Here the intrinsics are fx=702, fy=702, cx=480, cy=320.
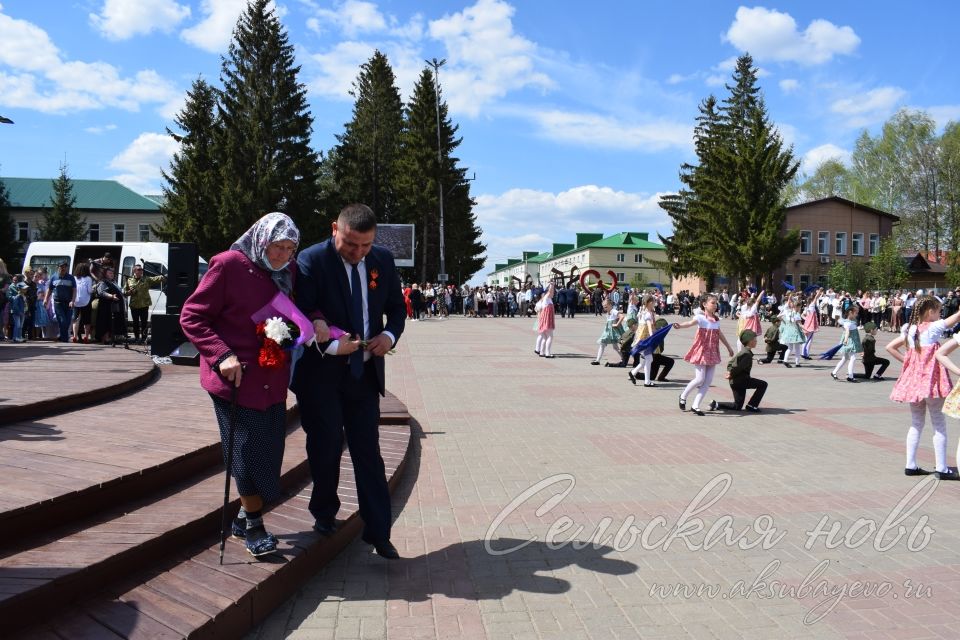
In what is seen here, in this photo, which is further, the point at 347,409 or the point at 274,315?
the point at 347,409

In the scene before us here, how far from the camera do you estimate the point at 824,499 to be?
18.6 ft

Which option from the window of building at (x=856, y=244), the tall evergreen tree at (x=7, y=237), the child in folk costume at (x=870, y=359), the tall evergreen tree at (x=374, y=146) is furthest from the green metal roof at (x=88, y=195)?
the child in folk costume at (x=870, y=359)

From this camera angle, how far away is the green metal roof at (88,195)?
268 feet

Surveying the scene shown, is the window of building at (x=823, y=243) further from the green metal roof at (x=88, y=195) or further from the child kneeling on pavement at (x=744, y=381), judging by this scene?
the green metal roof at (x=88, y=195)

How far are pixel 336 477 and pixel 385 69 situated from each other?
5577cm

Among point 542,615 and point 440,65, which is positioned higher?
point 440,65

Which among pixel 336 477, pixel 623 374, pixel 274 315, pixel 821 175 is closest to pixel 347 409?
pixel 336 477

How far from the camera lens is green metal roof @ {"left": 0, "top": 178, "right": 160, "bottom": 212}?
81812mm

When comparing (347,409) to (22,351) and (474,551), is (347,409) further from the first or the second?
(22,351)

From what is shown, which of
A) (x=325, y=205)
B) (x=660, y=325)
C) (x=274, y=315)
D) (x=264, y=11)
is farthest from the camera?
(x=325, y=205)

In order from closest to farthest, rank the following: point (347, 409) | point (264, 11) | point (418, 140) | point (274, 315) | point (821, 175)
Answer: point (274, 315) → point (347, 409) → point (264, 11) → point (418, 140) → point (821, 175)

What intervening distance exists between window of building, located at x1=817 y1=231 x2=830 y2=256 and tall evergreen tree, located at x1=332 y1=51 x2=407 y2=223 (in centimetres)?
3485

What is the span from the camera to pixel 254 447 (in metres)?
3.57

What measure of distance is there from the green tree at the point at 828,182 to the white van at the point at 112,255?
6012cm
